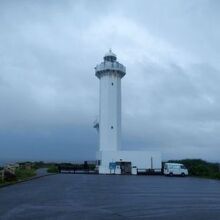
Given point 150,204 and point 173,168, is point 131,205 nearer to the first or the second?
point 150,204

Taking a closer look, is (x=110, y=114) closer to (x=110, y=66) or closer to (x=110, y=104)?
(x=110, y=104)

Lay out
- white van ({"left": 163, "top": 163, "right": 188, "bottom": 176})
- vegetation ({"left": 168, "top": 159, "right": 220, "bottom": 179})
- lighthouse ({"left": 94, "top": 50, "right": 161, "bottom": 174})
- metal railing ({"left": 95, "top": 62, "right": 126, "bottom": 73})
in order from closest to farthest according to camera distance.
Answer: vegetation ({"left": 168, "top": 159, "right": 220, "bottom": 179}) < white van ({"left": 163, "top": 163, "right": 188, "bottom": 176}) < lighthouse ({"left": 94, "top": 50, "right": 161, "bottom": 174}) < metal railing ({"left": 95, "top": 62, "right": 126, "bottom": 73})

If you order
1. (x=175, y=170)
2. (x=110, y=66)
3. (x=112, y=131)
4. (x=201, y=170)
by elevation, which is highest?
(x=110, y=66)

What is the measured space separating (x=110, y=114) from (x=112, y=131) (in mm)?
2267

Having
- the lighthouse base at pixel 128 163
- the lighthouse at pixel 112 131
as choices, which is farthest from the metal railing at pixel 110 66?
the lighthouse base at pixel 128 163

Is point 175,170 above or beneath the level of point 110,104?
beneath

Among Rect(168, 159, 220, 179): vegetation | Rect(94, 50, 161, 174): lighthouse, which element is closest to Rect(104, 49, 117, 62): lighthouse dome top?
Rect(94, 50, 161, 174): lighthouse

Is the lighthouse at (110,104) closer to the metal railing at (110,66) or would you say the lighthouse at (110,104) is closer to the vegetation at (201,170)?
the metal railing at (110,66)

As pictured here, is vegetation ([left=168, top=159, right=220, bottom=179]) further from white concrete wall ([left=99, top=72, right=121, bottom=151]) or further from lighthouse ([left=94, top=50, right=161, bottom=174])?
white concrete wall ([left=99, top=72, right=121, bottom=151])

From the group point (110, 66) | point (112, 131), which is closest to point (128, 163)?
point (112, 131)

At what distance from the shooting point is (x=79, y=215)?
497 inches

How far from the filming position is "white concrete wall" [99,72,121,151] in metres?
56.7

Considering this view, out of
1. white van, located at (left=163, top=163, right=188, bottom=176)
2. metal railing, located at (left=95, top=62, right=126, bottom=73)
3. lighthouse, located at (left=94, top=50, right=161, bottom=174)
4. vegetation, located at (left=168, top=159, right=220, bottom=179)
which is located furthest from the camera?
metal railing, located at (left=95, top=62, right=126, bottom=73)

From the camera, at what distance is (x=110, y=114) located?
57.2 m
